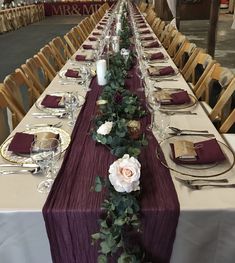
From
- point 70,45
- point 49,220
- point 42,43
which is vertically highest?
point 49,220

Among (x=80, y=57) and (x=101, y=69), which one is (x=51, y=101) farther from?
(x=80, y=57)

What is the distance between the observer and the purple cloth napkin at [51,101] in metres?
2.10

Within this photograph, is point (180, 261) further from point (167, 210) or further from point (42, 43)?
point (42, 43)

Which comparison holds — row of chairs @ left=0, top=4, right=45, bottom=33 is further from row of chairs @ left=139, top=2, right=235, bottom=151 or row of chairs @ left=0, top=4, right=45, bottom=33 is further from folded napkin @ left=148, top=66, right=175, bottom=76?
folded napkin @ left=148, top=66, right=175, bottom=76

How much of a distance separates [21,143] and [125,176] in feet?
2.21

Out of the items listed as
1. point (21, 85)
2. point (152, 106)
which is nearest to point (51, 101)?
point (152, 106)

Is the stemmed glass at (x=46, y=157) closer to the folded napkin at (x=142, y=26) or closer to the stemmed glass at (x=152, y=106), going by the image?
the stemmed glass at (x=152, y=106)

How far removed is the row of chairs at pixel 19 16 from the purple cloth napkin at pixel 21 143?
35.4ft

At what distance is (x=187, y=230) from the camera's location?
1.21 metres

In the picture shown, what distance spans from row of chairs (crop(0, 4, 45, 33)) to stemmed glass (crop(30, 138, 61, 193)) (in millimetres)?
11035

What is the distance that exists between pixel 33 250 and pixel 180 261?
1.78 feet

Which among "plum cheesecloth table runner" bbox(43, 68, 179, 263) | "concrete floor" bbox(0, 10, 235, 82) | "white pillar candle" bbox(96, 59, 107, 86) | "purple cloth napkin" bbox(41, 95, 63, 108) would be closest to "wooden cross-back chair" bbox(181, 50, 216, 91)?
"white pillar candle" bbox(96, 59, 107, 86)

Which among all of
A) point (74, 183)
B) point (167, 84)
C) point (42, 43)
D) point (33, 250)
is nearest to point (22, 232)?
point (33, 250)

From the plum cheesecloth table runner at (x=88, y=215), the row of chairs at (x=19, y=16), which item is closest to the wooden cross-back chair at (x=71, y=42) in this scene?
the plum cheesecloth table runner at (x=88, y=215)
